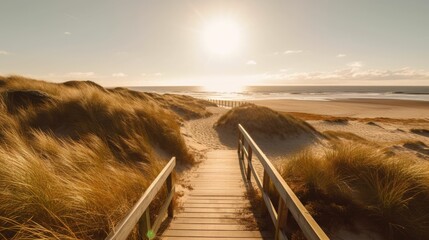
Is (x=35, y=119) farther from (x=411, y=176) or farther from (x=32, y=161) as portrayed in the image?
(x=411, y=176)

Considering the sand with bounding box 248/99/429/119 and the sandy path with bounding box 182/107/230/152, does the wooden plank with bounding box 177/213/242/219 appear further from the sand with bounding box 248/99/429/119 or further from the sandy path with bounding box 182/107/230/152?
the sand with bounding box 248/99/429/119

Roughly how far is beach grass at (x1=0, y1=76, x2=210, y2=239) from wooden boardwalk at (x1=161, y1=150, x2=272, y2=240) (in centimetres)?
65

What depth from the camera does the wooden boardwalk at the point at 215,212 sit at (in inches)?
133

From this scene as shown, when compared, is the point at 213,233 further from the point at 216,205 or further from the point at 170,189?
the point at 170,189

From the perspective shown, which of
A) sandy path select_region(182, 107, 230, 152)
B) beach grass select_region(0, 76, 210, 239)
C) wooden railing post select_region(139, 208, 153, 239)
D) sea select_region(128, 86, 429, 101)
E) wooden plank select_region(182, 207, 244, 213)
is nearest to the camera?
beach grass select_region(0, 76, 210, 239)

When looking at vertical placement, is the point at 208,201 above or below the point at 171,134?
below

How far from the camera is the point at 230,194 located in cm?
475

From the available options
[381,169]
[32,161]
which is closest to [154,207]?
[32,161]

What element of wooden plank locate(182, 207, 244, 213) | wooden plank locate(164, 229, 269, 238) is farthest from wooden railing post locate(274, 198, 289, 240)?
wooden plank locate(182, 207, 244, 213)

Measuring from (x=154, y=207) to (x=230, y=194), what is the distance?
1.75 m

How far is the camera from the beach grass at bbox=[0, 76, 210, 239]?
235cm

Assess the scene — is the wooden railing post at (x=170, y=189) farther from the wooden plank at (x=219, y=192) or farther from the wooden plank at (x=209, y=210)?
the wooden plank at (x=219, y=192)

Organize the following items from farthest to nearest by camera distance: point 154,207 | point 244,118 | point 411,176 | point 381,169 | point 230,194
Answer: point 244,118
point 230,194
point 381,169
point 411,176
point 154,207

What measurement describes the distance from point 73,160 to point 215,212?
2.69 metres
